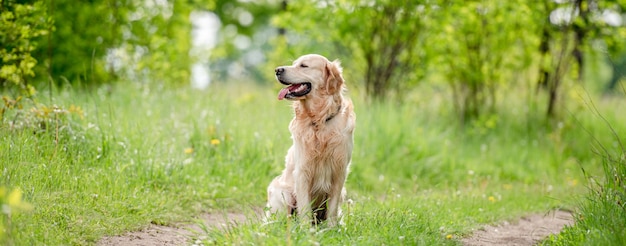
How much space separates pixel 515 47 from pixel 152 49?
6.64 meters

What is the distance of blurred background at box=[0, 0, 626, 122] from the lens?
35.0 ft

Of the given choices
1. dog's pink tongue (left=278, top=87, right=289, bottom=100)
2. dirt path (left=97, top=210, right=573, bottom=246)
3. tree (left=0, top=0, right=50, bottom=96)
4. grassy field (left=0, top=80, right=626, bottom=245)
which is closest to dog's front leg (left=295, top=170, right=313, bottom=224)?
grassy field (left=0, top=80, right=626, bottom=245)

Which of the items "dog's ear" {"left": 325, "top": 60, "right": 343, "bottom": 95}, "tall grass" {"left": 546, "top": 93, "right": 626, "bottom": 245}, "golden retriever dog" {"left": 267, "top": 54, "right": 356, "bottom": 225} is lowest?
"tall grass" {"left": 546, "top": 93, "right": 626, "bottom": 245}

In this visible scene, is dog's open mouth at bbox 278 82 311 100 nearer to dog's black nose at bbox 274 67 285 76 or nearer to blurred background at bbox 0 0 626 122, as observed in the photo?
dog's black nose at bbox 274 67 285 76

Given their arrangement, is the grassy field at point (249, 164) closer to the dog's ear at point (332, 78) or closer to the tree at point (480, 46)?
the tree at point (480, 46)

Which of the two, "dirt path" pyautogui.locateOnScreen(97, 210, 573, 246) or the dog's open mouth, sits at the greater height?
the dog's open mouth

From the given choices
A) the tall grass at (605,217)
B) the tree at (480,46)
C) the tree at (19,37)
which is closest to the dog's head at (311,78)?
the tall grass at (605,217)

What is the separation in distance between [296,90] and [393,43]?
646cm

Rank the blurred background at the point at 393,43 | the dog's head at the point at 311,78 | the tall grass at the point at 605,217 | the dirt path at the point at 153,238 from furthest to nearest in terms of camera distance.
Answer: the blurred background at the point at 393,43, the dog's head at the point at 311,78, the dirt path at the point at 153,238, the tall grass at the point at 605,217

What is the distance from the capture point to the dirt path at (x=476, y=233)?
15.9ft

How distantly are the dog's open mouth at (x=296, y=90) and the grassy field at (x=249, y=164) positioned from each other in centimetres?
105

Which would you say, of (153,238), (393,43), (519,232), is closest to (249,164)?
(153,238)

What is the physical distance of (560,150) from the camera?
Answer: 9.79 m

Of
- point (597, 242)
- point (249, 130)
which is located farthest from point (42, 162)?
point (597, 242)
